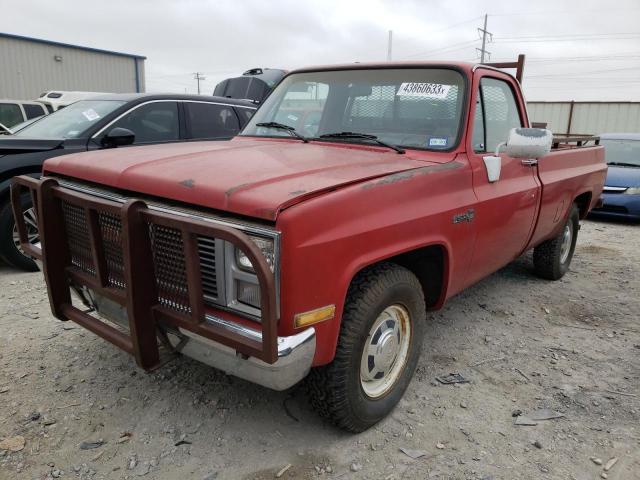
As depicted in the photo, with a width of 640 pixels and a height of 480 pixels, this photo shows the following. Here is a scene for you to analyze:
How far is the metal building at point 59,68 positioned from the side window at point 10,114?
12.8 m

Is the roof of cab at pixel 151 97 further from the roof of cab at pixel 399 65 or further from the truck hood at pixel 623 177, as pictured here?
the truck hood at pixel 623 177

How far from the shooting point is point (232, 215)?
7.00 ft

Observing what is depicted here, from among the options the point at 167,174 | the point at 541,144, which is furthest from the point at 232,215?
the point at 541,144

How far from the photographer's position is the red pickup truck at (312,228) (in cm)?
208

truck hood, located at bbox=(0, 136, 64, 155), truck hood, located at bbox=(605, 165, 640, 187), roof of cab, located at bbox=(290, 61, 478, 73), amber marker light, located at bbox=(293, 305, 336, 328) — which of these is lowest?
truck hood, located at bbox=(605, 165, 640, 187)

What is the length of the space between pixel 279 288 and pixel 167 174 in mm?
840

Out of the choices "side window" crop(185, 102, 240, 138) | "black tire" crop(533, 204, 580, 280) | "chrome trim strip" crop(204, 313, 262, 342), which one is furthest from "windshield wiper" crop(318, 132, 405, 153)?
"side window" crop(185, 102, 240, 138)

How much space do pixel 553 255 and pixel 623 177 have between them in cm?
485

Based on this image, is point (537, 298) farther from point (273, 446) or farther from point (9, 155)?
point (9, 155)

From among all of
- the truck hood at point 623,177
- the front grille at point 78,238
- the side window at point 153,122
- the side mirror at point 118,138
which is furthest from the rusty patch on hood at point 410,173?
the truck hood at point 623,177

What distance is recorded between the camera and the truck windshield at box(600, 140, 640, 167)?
31.0ft

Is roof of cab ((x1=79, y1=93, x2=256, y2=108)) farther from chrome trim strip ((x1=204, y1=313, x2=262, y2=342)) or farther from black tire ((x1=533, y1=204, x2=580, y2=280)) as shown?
chrome trim strip ((x1=204, y1=313, x2=262, y2=342))

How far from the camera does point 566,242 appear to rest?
541 centimetres

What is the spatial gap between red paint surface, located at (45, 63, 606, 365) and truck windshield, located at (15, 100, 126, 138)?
2532mm
